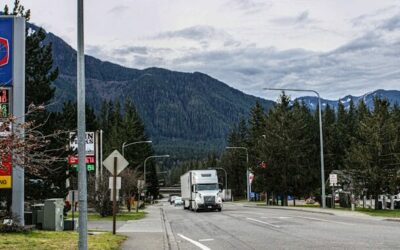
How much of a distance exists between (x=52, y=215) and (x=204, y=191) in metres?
28.5

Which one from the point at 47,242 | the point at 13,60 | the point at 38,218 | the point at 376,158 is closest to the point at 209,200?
the point at 376,158

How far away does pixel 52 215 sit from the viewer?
2141cm

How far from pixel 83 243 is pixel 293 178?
56307mm

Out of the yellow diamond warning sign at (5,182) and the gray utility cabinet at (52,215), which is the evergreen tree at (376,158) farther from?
the yellow diamond warning sign at (5,182)

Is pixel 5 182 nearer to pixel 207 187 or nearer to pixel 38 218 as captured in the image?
pixel 38 218

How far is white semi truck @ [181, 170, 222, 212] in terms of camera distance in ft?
159

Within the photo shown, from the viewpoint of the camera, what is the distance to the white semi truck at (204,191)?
4853 centimetres

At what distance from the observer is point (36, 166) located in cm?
1095

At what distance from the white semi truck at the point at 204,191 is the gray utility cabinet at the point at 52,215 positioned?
27706 mm

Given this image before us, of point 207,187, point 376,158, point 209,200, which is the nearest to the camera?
point 376,158

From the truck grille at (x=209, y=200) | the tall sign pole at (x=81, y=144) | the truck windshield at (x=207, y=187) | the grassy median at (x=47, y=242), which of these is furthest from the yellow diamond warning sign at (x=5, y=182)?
the truck windshield at (x=207, y=187)

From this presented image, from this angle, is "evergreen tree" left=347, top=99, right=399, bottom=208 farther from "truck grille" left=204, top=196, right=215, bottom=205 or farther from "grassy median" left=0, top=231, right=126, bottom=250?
"grassy median" left=0, top=231, right=126, bottom=250

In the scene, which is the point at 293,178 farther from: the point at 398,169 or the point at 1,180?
the point at 1,180

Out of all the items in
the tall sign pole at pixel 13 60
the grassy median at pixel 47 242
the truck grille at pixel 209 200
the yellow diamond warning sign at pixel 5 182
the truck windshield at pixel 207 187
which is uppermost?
the tall sign pole at pixel 13 60
